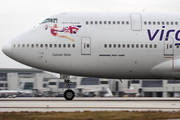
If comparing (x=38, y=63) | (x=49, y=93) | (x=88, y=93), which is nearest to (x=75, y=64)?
(x=38, y=63)

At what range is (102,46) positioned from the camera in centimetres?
2566

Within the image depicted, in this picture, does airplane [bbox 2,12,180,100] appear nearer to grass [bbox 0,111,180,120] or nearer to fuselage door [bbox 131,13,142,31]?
fuselage door [bbox 131,13,142,31]

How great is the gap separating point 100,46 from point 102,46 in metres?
0.17

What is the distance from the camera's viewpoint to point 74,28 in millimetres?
26016

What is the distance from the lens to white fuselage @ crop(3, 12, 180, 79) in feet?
84.2

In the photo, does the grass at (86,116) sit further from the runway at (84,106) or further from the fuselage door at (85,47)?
the fuselage door at (85,47)

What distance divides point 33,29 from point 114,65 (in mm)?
7533

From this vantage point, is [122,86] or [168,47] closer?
[168,47]

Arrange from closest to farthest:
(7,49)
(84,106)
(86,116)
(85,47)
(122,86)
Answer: (86,116), (84,106), (85,47), (7,49), (122,86)

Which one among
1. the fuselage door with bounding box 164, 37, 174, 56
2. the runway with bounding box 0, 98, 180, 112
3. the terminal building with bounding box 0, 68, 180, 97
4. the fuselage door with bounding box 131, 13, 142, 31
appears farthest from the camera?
the terminal building with bounding box 0, 68, 180, 97

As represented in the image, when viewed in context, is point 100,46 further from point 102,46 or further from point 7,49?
point 7,49

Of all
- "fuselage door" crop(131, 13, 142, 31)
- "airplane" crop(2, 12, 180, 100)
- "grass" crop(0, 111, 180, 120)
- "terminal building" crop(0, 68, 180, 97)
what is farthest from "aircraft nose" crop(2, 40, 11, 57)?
"terminal building" crop(0, 68, 180, 97)

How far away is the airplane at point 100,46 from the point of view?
2566 centimetres

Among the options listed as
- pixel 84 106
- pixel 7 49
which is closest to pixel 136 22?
pixel 84 106
